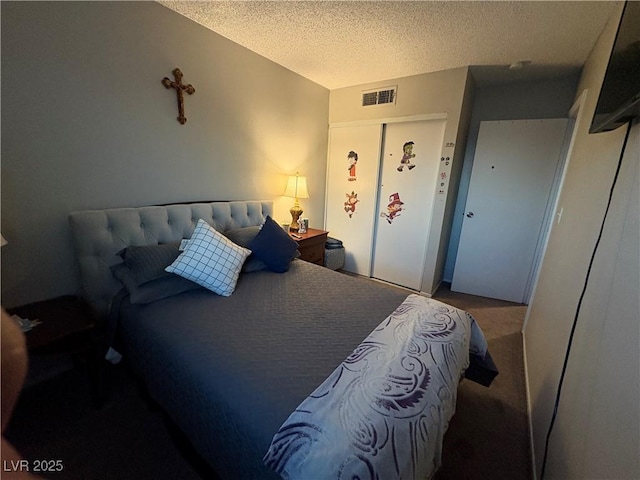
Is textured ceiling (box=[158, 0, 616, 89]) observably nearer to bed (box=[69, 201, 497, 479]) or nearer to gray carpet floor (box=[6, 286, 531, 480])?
bed (box=[69, 201, 497, 479])

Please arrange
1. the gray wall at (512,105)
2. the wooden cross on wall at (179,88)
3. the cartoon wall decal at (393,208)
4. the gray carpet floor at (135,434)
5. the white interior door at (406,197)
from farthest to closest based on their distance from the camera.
→ the cartoon wall decal at (393,208) → the white interior door at (406,197) → the gray wall at (512,105) → the wooden cross on wall at (179,88) → the gray carpet floor at (135,434)

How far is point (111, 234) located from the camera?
164 centimetres

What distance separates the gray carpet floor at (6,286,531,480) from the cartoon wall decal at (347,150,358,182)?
2.61m

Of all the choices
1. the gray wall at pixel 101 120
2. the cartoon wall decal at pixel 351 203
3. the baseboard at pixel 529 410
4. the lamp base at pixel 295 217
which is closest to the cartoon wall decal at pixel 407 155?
the cartoon wall decal at pixel 351 203

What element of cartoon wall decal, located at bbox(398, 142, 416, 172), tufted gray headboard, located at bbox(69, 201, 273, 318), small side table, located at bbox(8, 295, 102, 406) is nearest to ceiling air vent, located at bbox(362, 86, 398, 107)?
cartoon wall decal, located at bbox(398, 142, 416, 172)

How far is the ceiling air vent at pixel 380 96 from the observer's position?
9.51 ft

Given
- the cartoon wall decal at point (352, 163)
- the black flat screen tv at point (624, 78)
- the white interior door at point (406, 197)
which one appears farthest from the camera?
the cartoon wall decal at point (352, 163)

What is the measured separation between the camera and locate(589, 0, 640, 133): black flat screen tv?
2.54 ft

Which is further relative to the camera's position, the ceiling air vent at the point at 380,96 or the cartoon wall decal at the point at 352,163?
the cartoon wall decal at the point at 352,163

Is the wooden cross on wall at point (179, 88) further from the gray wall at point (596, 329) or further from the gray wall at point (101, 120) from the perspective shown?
the gray wall at point (596, 329)

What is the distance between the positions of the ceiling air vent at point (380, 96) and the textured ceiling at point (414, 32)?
1.02ft

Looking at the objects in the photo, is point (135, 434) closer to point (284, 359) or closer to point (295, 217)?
point (284, 359)

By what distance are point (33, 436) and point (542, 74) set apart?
4.82m

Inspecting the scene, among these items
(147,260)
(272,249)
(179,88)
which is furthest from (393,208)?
(147,260)
